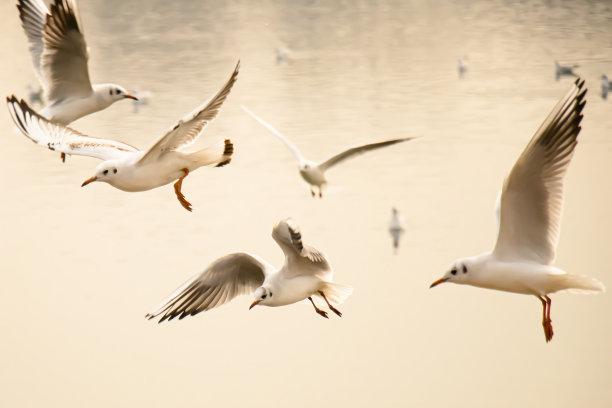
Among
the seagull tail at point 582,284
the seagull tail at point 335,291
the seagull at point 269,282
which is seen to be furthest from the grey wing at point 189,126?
the seagull tail at point 582,284

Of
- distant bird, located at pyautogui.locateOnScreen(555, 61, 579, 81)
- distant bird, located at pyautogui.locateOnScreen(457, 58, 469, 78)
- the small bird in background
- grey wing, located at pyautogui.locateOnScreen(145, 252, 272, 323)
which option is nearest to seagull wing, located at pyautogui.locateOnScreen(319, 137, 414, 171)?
the small bird in background

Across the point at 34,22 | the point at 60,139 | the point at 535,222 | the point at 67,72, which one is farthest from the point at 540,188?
the point at 34,22

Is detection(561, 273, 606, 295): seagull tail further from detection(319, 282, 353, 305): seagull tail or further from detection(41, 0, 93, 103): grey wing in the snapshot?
detection(41, 0, 93, 103): grey wing

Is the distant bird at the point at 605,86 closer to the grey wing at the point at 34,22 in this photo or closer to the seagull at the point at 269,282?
the grey wing at the point at 34,22

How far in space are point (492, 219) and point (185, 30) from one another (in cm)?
1668

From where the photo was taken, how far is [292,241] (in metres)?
5.45

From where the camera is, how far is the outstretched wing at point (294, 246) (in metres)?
5.38

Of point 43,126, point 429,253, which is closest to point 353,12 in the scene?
point 429,253

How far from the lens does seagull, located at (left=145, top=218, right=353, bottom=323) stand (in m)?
5.75

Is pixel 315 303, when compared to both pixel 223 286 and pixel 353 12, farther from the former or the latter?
pixel 353 12

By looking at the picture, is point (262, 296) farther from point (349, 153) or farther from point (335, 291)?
point (349, 153)

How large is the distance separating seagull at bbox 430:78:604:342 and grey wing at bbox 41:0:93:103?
4127 mm

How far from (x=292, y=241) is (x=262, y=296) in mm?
624

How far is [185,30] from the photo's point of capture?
2692cm
